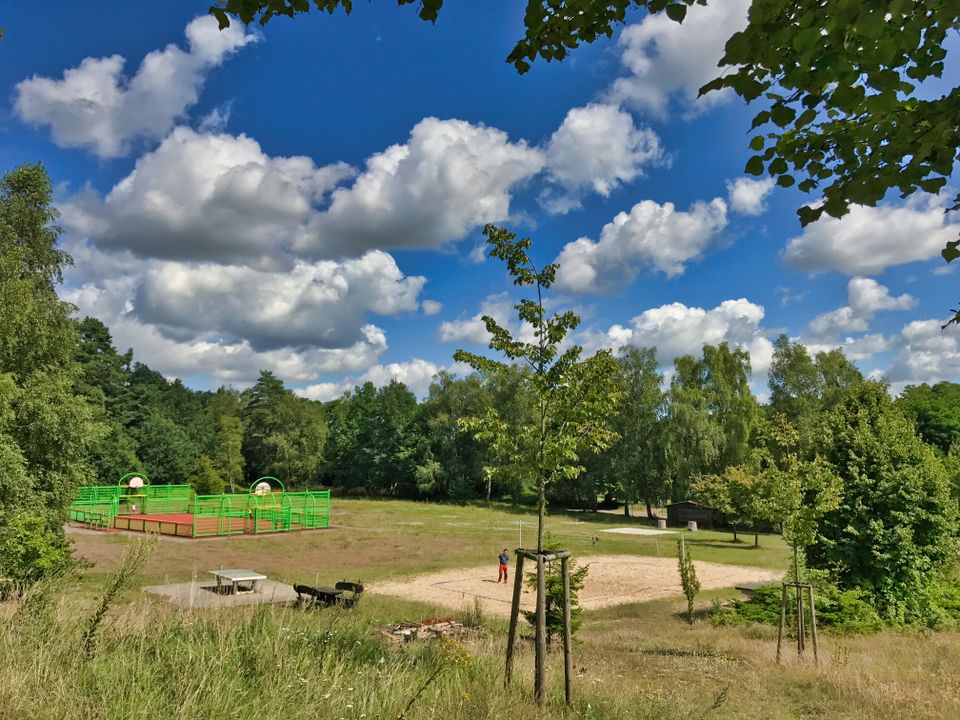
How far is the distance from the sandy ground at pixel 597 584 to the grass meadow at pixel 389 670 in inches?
120

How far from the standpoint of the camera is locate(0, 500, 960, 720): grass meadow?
144 inches

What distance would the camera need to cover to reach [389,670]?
16.1ft

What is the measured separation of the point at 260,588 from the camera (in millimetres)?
17516

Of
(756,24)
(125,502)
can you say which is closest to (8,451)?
(756,24)

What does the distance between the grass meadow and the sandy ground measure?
3039 mm

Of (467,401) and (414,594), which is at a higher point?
(467,401)

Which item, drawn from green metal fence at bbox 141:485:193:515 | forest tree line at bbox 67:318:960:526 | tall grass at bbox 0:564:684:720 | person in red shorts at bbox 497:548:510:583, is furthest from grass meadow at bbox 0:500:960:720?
green metal fence at bbox 141:485:193:515

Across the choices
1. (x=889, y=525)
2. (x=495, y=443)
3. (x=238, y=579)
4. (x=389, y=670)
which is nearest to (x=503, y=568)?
(x=238, y=579)

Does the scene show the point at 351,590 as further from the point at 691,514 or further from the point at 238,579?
the point at 691,514

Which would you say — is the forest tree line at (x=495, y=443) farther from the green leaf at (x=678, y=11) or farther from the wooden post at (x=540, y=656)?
the green leaf at (x=678, y=11)

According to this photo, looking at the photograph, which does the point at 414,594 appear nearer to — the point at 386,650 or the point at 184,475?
the point at 386,650

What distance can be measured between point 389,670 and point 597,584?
702 inches

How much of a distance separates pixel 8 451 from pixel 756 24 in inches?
785

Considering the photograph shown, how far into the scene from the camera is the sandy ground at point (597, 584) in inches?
690
